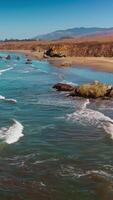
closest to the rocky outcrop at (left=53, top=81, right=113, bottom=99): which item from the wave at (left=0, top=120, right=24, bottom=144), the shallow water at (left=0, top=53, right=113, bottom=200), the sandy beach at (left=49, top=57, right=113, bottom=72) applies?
the shallow water at (left=0, top=53, right=113, bottom=200)

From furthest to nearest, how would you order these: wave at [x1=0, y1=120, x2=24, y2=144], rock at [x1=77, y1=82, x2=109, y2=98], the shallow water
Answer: rock at [x1=77, y1=82, x2=109, y2=98], wave at [x1=0, y1=120, x2=24, y2=144], the shallow water

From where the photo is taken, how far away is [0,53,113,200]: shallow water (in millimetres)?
15477

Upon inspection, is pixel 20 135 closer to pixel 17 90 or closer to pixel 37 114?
pixel 37 114

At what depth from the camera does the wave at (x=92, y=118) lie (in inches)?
990

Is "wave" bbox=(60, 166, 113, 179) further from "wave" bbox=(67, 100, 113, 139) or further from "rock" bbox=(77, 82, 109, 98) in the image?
"rock" bbox=(77, 82, 109, 98)

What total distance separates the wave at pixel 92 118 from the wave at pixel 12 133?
389 centimetres

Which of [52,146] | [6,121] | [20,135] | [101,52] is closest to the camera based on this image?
[52,146]

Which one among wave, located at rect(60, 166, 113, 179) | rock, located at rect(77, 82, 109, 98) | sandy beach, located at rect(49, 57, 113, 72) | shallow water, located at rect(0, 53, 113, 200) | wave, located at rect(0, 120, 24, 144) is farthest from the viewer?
sandy beach, located at rect(49, 57, 113, 72)

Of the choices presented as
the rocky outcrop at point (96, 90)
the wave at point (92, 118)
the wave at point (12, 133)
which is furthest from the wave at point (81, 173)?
the rocky outcrop at point (96, 90)

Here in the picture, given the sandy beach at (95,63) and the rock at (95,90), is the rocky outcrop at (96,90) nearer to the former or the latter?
the rock at (95,90)

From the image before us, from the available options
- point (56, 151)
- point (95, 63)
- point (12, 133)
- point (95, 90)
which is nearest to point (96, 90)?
point (95, 90)

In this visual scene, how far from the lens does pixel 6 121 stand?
26.7 meters

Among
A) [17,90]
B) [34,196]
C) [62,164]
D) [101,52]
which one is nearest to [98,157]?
[62,164]

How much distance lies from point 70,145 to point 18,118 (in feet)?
24.4
